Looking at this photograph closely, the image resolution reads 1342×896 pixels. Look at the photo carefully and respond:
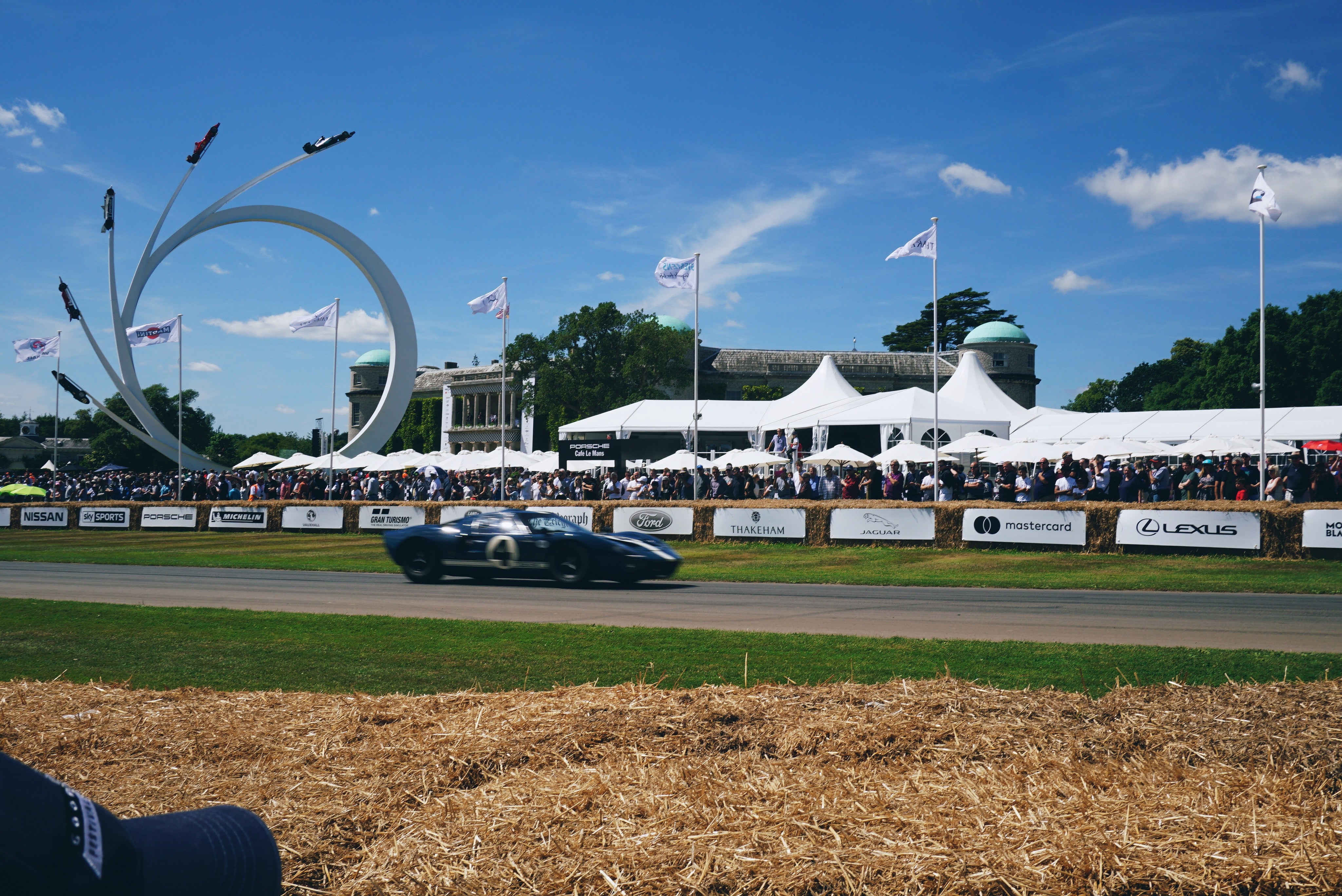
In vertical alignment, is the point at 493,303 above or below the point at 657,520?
above

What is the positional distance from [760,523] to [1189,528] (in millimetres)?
10774

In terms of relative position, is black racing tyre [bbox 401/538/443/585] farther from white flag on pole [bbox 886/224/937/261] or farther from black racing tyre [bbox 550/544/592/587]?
white flag on pole [bbox 886/224/937/261]

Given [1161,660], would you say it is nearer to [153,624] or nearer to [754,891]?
[754,891]

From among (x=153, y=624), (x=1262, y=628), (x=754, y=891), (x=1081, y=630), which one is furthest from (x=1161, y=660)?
(x=153, y=624)

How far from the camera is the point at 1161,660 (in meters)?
8.50

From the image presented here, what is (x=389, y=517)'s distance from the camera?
32.9 meters

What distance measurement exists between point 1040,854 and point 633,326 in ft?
265

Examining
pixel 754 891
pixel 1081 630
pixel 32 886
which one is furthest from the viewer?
pixel 1081 630

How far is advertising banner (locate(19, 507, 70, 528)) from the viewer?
39.9 meters

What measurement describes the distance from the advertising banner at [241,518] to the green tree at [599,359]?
45.2m

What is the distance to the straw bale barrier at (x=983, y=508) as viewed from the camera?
19438 millimetres

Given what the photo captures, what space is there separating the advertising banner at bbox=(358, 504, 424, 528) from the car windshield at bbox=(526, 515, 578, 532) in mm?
15397

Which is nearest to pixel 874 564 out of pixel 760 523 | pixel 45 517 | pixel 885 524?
pixel 885 524

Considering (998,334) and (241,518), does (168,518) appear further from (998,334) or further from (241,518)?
(998,334)
